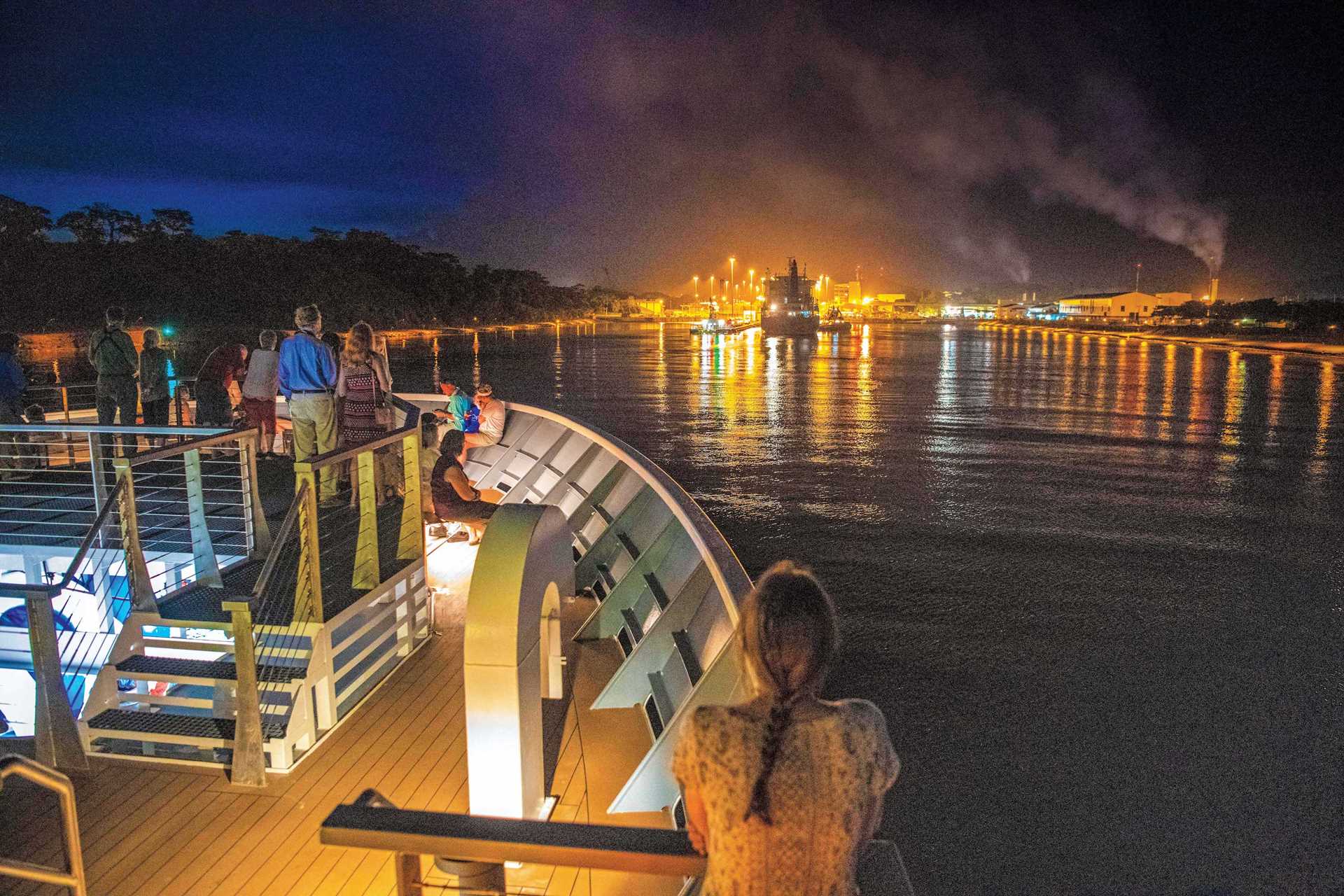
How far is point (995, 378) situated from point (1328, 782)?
34897 mm

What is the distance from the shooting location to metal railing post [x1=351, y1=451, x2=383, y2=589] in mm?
5332

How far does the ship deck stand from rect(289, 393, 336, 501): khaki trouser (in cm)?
273

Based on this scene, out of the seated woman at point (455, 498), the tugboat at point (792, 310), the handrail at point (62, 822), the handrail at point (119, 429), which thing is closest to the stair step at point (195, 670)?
the handrail at point (119, 429)

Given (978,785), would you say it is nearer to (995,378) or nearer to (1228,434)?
(1228,434)

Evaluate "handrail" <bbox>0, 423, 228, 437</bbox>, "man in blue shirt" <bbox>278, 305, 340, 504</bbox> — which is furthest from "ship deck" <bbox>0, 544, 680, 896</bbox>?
"man in blue shirt" <bbox>278, 305, 340, 504</bbox>

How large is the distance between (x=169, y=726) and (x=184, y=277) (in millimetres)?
97137

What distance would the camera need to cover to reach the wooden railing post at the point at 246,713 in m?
4.21

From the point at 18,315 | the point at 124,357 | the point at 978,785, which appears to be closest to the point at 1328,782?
the point at 978,785

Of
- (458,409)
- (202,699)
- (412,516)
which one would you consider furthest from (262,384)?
(202,699)

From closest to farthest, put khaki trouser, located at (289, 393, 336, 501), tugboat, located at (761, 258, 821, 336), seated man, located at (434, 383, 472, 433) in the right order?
khaki trouser, located at (289, 393, 336, 501), seated man, located at (434, 383, 472, 433), tugboat, located at (761, 258, 821, 336)

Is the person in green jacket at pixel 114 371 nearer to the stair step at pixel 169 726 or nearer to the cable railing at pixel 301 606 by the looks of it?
the cable railing at pixel 301 606

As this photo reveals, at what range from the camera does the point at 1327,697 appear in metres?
7.16

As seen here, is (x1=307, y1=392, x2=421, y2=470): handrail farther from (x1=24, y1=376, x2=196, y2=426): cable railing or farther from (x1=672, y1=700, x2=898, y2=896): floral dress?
(x1=24, y1=376, x2=196, y2=426): cable railing

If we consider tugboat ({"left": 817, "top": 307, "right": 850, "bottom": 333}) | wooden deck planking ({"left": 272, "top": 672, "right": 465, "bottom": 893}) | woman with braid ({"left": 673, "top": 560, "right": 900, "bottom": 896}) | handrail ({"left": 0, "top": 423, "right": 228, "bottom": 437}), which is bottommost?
wooden deck planking ({"left": 272, "top": 672, "right": 465, "bottom": 893})
